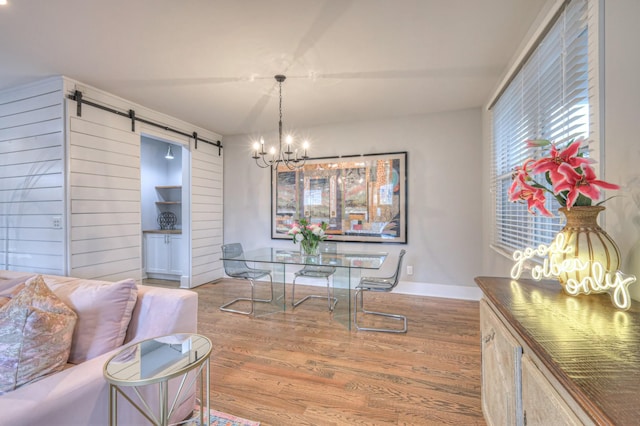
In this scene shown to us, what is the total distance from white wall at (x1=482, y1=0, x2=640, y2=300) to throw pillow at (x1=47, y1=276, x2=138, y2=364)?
2.25 meters

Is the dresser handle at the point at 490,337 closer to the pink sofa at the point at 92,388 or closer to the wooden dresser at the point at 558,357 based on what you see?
the wooden dresser at the point at 558,357

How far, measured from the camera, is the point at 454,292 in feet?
12.7

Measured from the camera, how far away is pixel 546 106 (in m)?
1.88

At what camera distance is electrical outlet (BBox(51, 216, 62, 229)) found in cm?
287

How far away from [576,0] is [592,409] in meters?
1.97

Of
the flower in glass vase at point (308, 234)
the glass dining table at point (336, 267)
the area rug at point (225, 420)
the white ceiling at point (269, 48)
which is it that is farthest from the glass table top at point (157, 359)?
the white ceiling at point (269, 48)

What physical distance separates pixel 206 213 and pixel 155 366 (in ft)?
12.5

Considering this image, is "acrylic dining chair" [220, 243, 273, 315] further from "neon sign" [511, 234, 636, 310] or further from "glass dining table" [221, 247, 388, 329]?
"neon sign" [511, 234, 636, 310]

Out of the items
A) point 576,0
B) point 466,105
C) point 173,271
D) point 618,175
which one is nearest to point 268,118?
point 466,105

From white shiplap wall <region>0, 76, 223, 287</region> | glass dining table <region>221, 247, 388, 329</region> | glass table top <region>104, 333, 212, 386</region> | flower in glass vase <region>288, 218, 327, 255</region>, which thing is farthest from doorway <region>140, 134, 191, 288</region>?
glass table top <region>104, 333, 212, 386</region>

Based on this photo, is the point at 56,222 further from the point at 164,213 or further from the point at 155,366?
the point at 164,213

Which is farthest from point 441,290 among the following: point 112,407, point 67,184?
point 67,184

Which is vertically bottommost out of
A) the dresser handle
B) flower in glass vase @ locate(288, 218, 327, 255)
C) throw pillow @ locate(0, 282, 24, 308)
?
the dresser handle

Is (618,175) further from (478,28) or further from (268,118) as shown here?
(268,118)
